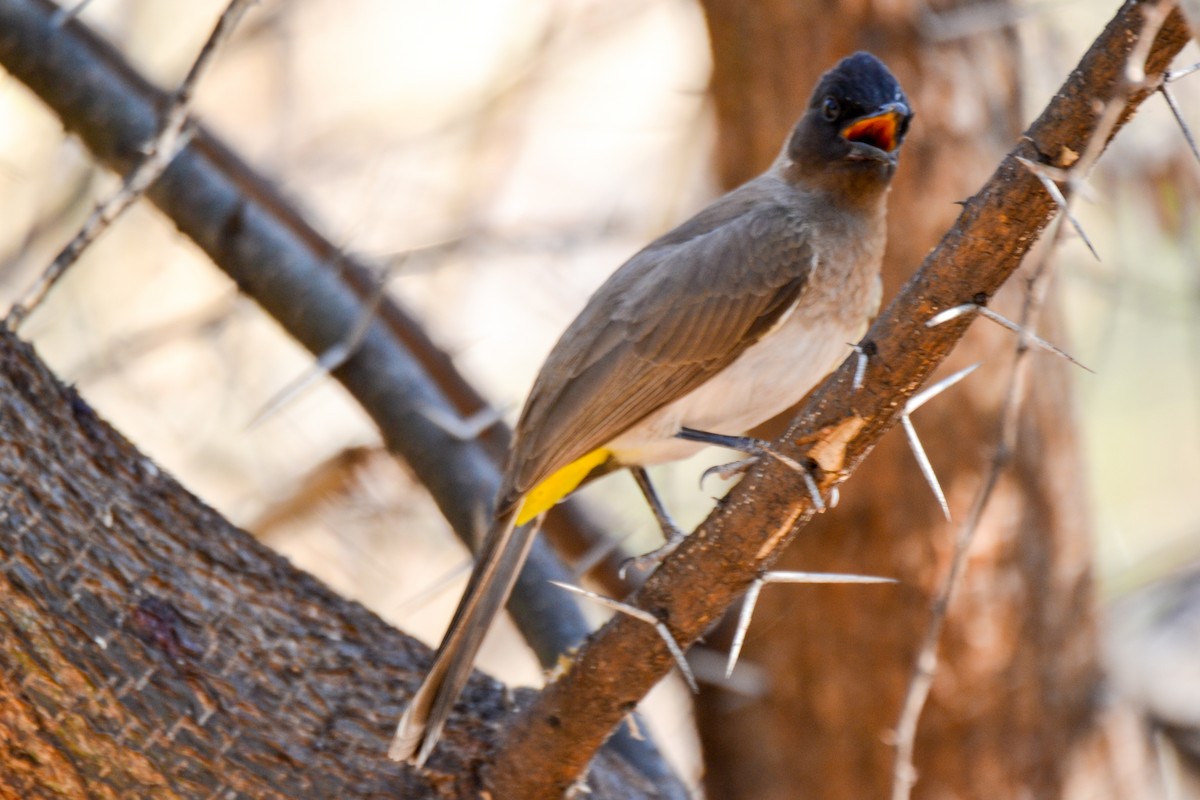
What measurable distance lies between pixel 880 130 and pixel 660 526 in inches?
40.5

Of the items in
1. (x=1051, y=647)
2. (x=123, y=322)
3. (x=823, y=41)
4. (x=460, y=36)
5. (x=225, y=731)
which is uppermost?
(x=460, y=36)

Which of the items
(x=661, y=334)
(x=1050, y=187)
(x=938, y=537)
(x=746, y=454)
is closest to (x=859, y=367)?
(x=1050, y=187)

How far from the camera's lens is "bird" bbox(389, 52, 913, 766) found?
275 cm

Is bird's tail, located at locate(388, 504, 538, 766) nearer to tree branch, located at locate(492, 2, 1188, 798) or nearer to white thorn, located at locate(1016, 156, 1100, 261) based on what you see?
tree branch, located at locate(492, 2, 1188, 798)

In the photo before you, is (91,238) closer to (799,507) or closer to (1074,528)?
(799,507)

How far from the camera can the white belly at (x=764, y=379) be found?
9.11ft

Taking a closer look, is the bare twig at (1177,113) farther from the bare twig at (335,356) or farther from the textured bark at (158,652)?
the bare twig at (335,356)

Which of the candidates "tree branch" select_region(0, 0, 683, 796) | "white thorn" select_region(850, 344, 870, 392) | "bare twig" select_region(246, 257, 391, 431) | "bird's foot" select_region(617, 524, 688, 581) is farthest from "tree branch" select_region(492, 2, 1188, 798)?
"bare twig" select_region(246, 257, 391, 431)

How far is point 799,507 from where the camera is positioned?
2.07 metres

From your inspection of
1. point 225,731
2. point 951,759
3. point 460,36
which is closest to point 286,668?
point 225,731

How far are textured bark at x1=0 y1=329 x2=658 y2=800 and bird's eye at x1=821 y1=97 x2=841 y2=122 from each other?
1.54m

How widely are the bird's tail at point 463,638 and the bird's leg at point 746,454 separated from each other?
0.41 meters

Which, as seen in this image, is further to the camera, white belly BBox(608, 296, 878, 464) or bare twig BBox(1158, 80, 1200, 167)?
white belly BBox(608, 296, 878, 464)

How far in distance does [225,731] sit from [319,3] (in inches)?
180
